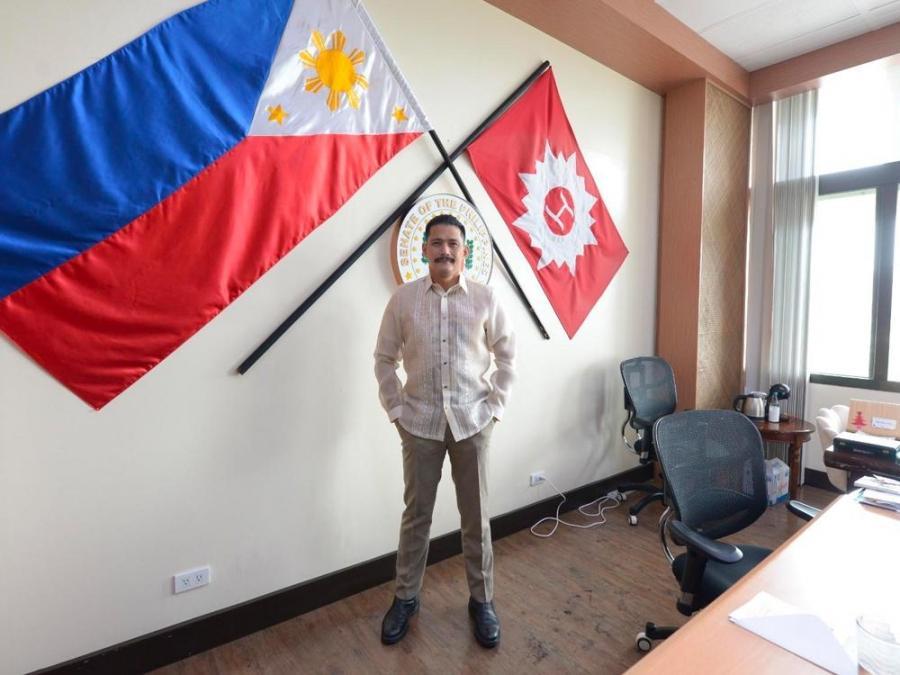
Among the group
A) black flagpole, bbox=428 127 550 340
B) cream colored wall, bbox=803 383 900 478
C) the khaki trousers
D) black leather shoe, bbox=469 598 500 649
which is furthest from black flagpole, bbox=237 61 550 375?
cream colored wall, bbox=803 383 900 478

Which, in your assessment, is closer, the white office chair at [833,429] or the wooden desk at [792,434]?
the white office chair at [833,429]

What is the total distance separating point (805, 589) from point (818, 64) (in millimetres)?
3542

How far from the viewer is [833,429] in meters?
2.61

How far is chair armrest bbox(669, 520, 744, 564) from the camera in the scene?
1238 millimetres

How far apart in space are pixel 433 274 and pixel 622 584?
1.68m

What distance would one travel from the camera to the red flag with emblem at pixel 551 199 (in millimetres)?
2496

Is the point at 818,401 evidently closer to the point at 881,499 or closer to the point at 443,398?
the point at 881,499

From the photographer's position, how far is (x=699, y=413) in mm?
1665

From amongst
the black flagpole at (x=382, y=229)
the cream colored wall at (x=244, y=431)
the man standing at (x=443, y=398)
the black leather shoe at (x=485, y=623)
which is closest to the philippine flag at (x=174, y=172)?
the cream colored wall at (x=244, y=431)

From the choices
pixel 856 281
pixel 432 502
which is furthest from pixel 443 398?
pixel 856 281

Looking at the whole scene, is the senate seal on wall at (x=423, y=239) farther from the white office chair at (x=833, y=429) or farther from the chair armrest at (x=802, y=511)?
the white office chair at (x=833, y=429)

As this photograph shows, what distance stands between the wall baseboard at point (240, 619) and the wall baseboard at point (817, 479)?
249cm

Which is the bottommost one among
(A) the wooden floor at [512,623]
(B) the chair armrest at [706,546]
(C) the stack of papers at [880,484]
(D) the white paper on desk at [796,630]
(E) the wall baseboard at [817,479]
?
(E) the wall baseboard at [817,479]

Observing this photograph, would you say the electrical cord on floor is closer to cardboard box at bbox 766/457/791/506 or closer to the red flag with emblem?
cardboard box at bbox 766/457/791/506
